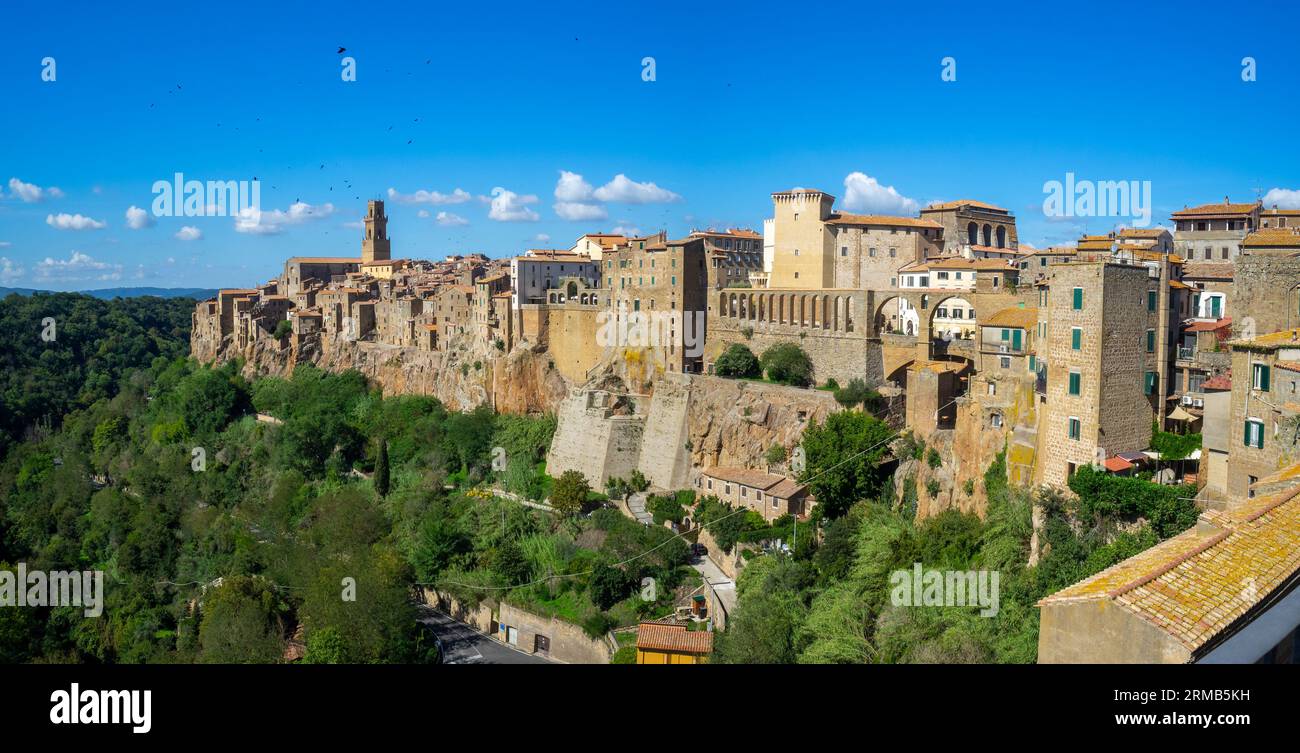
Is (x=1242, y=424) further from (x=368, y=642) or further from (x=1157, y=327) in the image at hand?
(x=368, y=642)

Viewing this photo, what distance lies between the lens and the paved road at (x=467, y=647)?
25.9 metres

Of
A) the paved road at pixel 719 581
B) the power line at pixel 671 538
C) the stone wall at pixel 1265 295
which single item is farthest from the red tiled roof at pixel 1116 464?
the paved road at pixel 719 581

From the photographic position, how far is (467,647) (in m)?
27.0

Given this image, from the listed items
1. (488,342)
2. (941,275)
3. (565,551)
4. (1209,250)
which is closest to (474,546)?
(565,551)

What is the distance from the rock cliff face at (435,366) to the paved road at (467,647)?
1073 centimetres

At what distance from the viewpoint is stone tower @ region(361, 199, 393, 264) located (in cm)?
7350

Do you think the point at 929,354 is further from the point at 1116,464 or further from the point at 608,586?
the point at 608,586

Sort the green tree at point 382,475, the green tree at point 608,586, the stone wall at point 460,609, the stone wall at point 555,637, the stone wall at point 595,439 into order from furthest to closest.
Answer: the green tree at point 382,475 < the stone wall at point 595,439 < the stone wall at point 460,609 < the green tree at point 608,586 < the stone wall at point 555,637

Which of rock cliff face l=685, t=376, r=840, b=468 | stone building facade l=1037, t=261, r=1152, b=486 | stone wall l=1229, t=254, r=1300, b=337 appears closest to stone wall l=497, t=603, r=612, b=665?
rock cliff face l=685, t=376, r=840, b=468

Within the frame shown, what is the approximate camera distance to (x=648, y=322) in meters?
35.0

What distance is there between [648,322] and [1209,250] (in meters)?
19.6

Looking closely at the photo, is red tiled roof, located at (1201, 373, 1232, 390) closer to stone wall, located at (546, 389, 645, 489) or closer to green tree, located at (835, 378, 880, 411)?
green tree, located at (835, 378, 880, 411)

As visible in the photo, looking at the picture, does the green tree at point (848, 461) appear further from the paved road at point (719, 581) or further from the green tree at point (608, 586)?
the green tree at point (608, 586)

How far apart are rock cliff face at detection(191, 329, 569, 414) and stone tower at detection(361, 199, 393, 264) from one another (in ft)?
58.3
